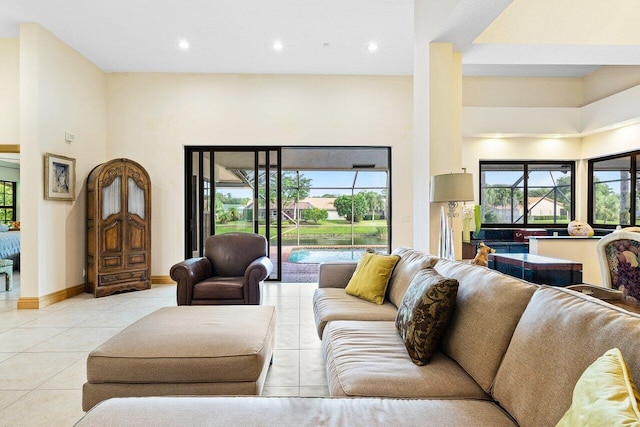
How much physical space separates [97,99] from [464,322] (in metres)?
5.96

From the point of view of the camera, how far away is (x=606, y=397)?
0.74 m

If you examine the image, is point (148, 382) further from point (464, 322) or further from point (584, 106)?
point (584, 106)

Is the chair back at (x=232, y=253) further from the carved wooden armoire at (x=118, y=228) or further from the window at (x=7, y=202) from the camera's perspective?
the window at (x=7, y=202)

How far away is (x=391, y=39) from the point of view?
4.54 m

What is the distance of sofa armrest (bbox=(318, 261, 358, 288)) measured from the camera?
3.27 metres

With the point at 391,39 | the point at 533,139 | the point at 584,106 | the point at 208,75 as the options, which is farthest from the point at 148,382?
the point at 584,106

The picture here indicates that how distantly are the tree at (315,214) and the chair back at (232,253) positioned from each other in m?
4.63

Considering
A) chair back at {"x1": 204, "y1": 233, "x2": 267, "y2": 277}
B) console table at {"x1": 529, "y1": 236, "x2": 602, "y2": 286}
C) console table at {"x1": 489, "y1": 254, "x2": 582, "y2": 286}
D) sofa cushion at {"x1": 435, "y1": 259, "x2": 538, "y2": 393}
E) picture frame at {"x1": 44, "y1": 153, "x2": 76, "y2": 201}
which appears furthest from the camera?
console table at {"x1": 529, "y1": 236, "x2": 602, "y2": 286}

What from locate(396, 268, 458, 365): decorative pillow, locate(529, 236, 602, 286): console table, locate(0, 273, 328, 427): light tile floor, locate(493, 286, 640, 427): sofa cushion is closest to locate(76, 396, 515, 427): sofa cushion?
locate(493, 286, 640, 427): sofa cushion

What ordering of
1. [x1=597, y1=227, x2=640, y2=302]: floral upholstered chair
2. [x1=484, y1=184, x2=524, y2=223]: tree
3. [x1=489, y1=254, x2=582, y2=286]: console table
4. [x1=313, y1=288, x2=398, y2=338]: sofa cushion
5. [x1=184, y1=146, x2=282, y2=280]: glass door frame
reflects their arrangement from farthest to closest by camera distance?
1. [x1=484, y1=184, x2=524, y2=223]: tree
2. [x1=184, y1=146, x2=282, y2=280]: glass door frame
3. [x1=489, y1=254, x2=582, y2=286]: console table
4. [x1=597, y1=227, x2=640, y2=302]: floral upholstered chair
5. [x1=313, y1=288, x2=398, y2=338]: sofa cushion

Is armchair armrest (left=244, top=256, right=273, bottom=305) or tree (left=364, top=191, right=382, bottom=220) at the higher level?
tree (left=364, top=191, right=382, bottom=220)

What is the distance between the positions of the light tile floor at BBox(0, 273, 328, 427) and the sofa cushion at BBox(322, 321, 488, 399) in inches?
23.0

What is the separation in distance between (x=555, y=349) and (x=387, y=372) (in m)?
0.66

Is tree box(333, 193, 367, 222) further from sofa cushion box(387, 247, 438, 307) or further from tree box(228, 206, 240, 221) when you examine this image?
sofa cushion box(387, 247, 438, 307)
